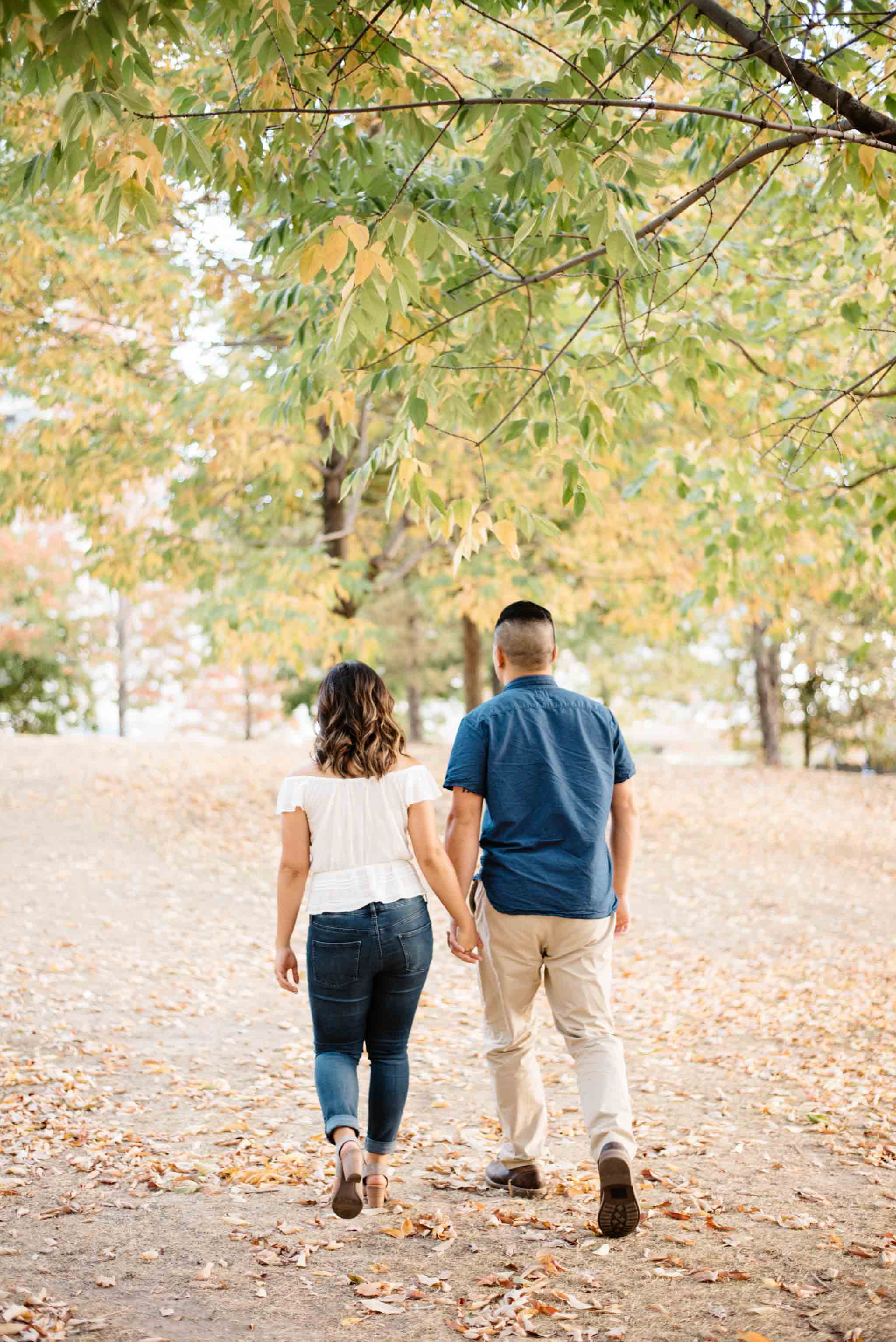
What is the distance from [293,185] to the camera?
423cm

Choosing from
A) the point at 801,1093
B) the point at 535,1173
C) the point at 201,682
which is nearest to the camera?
the point at 535,1173

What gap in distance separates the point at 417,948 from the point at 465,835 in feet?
1.44

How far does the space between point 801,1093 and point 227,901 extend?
5720mm

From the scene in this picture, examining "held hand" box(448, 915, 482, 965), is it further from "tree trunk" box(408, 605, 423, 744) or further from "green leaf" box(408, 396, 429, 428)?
"tree trunk" box(408, 605, 423, 744)

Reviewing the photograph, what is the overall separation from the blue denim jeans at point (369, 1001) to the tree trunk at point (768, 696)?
17.5 meters

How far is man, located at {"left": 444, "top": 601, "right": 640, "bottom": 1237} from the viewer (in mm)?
3850

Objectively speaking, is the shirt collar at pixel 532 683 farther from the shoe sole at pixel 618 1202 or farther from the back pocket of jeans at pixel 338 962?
the shoe sole at pixel 618 1202

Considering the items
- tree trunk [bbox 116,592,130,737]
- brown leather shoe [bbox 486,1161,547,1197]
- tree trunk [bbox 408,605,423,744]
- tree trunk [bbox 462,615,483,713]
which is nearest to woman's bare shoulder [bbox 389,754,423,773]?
brown leather shoe [bbox 486,1161,547,1197]

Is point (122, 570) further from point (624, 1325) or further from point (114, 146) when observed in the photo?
point (624, 1325)

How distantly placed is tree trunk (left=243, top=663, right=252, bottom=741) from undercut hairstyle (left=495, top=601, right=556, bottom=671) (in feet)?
68.7

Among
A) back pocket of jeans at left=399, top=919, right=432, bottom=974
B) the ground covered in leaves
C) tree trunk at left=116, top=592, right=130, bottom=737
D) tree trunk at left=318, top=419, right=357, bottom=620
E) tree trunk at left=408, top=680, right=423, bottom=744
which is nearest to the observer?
the ground covered in leaves

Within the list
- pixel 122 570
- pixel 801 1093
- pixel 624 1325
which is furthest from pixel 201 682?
pixel 624 1325

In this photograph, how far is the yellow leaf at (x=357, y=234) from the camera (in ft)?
10.0

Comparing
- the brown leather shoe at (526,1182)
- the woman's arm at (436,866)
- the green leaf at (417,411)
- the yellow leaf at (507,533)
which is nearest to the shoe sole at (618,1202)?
the brown leather shoe at (526,1182)
